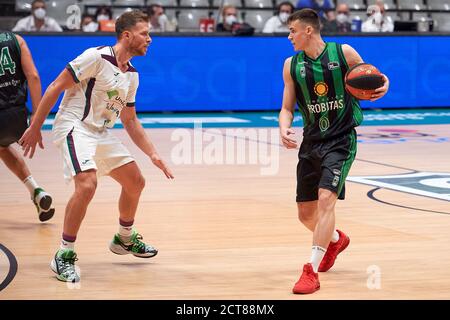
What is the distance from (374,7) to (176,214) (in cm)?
1225

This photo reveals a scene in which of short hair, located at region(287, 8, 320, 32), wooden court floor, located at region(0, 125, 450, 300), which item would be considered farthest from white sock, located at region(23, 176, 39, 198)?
short hair, located at region(287, 8, 320, 32)

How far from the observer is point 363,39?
18.7 meters

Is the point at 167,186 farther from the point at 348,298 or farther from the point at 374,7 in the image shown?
the point at 374,7

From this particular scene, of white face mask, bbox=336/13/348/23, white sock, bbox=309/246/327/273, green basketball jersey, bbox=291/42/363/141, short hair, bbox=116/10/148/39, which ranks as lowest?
white face mask, bbox=336/13/348/23

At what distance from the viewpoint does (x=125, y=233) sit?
689cm

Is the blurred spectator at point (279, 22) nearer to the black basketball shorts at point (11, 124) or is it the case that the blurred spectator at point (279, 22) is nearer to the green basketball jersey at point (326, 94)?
the black basketball shorts at point (11, 124)

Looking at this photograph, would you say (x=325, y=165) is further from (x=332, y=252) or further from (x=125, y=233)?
(x=125, y=233)

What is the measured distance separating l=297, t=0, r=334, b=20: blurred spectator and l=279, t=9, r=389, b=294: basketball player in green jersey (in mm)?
12484

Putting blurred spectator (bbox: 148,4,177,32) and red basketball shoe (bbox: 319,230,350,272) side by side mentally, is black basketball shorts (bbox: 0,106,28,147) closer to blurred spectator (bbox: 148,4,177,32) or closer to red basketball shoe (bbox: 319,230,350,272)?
red basketball shoe (bbox: 319,230,350,272)

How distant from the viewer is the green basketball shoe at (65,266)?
6.20 m

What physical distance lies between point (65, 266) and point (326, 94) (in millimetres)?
2148

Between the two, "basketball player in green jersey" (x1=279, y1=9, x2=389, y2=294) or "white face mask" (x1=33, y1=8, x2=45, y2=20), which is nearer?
"basketball player in green jersey" (x1=279, y1=9, x2=389, y2=294)

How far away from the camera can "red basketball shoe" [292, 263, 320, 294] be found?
586cm

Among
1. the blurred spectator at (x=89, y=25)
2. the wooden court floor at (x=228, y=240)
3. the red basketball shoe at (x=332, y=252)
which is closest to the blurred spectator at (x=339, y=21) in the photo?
the blurred spectator at (x=89, y=25)
